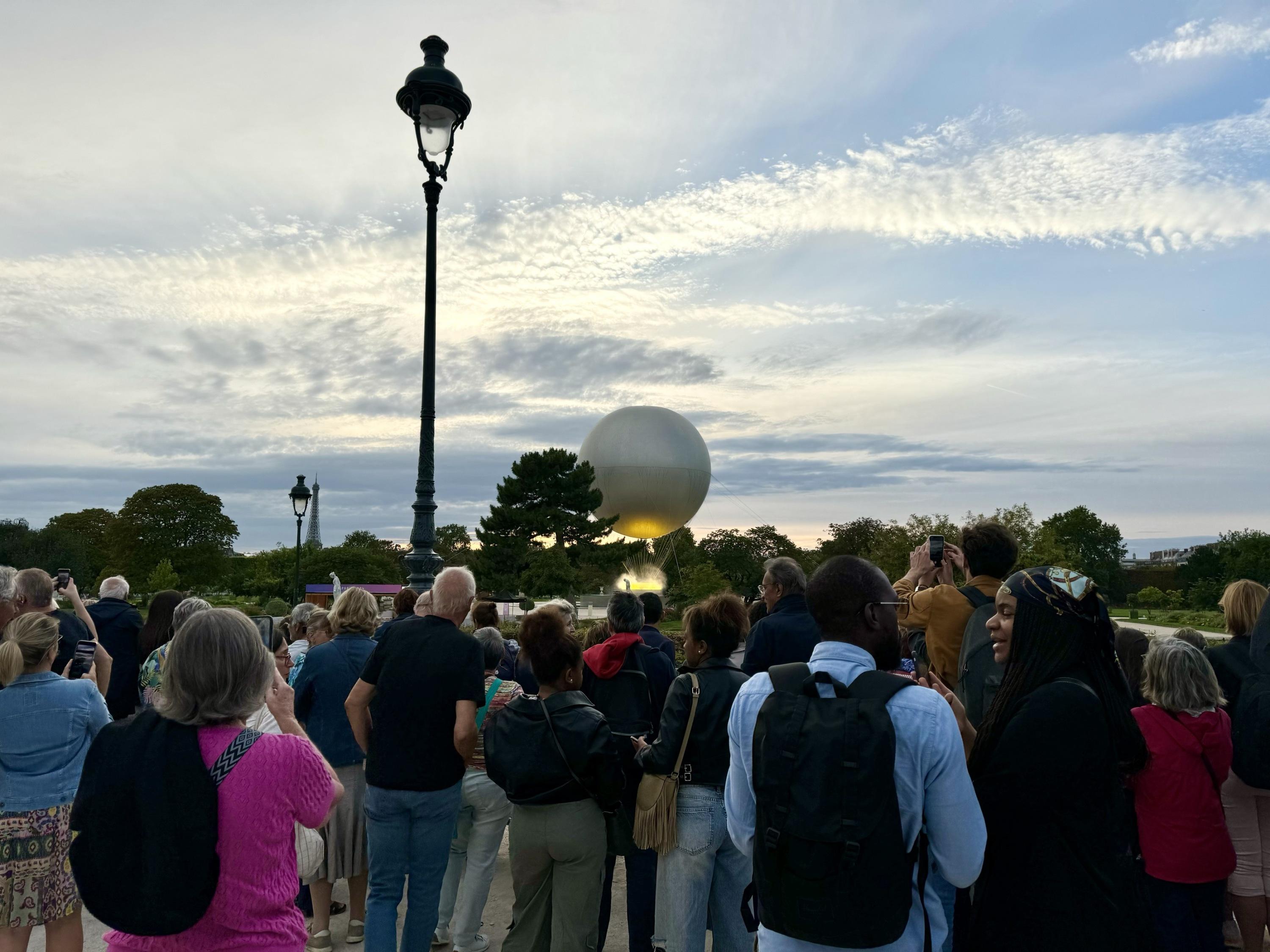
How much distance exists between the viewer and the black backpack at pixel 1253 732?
3742 millimetres

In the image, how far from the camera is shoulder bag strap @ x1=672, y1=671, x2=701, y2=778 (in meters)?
4.07

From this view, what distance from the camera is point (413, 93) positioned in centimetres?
906

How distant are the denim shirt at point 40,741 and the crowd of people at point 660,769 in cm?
1

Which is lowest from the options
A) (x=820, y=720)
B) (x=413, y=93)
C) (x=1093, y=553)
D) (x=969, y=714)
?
(x=1093, y=553)

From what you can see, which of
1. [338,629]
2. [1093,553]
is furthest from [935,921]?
[1093,553]

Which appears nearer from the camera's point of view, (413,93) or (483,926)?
(483,926)

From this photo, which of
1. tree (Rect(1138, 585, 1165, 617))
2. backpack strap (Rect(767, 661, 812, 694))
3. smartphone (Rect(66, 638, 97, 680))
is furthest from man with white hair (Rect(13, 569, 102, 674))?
tree (Rect(1138, 585, 1165, 617))

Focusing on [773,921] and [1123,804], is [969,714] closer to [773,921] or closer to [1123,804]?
[1123,804]

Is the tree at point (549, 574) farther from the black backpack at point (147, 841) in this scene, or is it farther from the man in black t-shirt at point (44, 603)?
the black backpack at point (147, 841)

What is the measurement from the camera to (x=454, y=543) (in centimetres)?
9306

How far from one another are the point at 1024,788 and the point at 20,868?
445 cm

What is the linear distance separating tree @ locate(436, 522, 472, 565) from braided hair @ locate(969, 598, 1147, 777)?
73452 millimetres

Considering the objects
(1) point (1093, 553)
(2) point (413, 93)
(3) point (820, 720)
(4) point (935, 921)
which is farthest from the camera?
(1) point (1093, 553)

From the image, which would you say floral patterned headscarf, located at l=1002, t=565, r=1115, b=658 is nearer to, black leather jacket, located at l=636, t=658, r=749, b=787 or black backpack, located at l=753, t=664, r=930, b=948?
black backpack, located at l=753, t=664, r=930, b=948
